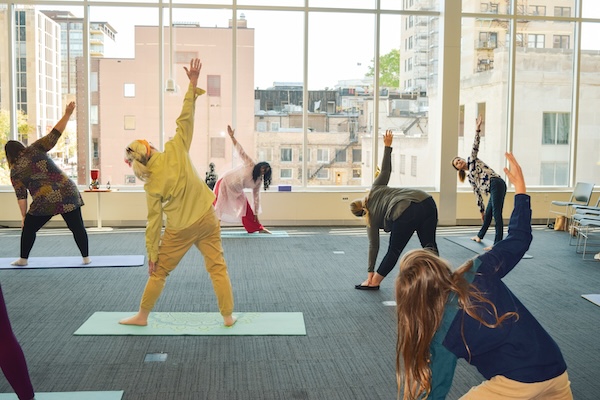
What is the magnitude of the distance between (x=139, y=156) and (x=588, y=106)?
8666mm

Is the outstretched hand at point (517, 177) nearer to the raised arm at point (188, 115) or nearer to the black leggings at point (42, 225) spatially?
the raised arm at point (188, 115)

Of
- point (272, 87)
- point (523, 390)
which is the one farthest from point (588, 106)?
point (523, 390)

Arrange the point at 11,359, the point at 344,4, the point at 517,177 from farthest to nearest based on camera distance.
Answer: the point at 344,4 → the point at 11,359 → the point at 517,177

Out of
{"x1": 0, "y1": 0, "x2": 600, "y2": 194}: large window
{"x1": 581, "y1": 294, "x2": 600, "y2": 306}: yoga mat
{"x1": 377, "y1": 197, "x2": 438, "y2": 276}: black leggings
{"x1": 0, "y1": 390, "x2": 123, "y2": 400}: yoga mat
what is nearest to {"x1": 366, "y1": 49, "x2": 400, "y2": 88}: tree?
{"x1": 0, "y1": 0, "x2": 600, "y2": 194}: large window

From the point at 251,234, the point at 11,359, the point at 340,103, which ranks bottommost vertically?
the point at 251,234

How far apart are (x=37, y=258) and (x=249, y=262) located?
213 centimetres

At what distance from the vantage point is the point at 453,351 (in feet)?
6.60

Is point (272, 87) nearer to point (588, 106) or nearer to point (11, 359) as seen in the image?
point (588, 106)

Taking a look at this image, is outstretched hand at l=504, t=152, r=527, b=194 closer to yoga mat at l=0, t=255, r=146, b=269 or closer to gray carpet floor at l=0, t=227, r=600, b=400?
gray carpet floor at l=0, t=227, r=600, b=400

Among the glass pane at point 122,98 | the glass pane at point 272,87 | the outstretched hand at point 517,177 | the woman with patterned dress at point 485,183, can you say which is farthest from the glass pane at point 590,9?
the outstretched hand at point 517,177

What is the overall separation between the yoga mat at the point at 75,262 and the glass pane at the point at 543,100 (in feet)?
20.6

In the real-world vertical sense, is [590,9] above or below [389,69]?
above

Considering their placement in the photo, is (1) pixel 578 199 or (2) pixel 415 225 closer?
(2) pixel 415 225

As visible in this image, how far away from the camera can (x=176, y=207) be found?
4.12 m
